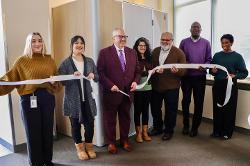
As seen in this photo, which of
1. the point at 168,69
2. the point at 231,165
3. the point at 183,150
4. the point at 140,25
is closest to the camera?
the point at 231,165

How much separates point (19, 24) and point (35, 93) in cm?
135

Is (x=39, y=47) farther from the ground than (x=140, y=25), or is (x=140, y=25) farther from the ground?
(x=140, y=25)

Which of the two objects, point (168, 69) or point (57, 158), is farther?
point (168, 69)

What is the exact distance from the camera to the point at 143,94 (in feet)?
11.8

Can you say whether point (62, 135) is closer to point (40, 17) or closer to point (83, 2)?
point (40, 17)

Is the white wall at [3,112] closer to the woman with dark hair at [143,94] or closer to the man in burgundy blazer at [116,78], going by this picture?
the man in burgundy blazer at [116,78]

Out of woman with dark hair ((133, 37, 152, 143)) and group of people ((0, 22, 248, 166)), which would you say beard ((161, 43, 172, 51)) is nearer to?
group of people ((0, 22, 248, 166))

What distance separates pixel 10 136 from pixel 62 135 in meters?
0.83

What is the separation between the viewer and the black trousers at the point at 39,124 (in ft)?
8.29

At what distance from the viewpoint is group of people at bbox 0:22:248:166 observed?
8.36 feet

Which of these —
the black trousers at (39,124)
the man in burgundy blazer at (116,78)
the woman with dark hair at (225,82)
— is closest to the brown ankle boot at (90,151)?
the man in burgundy blazer at (116,78)

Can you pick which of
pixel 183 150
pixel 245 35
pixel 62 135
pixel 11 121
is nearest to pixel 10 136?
pixel 11 121

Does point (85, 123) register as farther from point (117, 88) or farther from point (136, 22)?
point (136, 22)

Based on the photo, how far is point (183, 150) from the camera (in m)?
3.31
